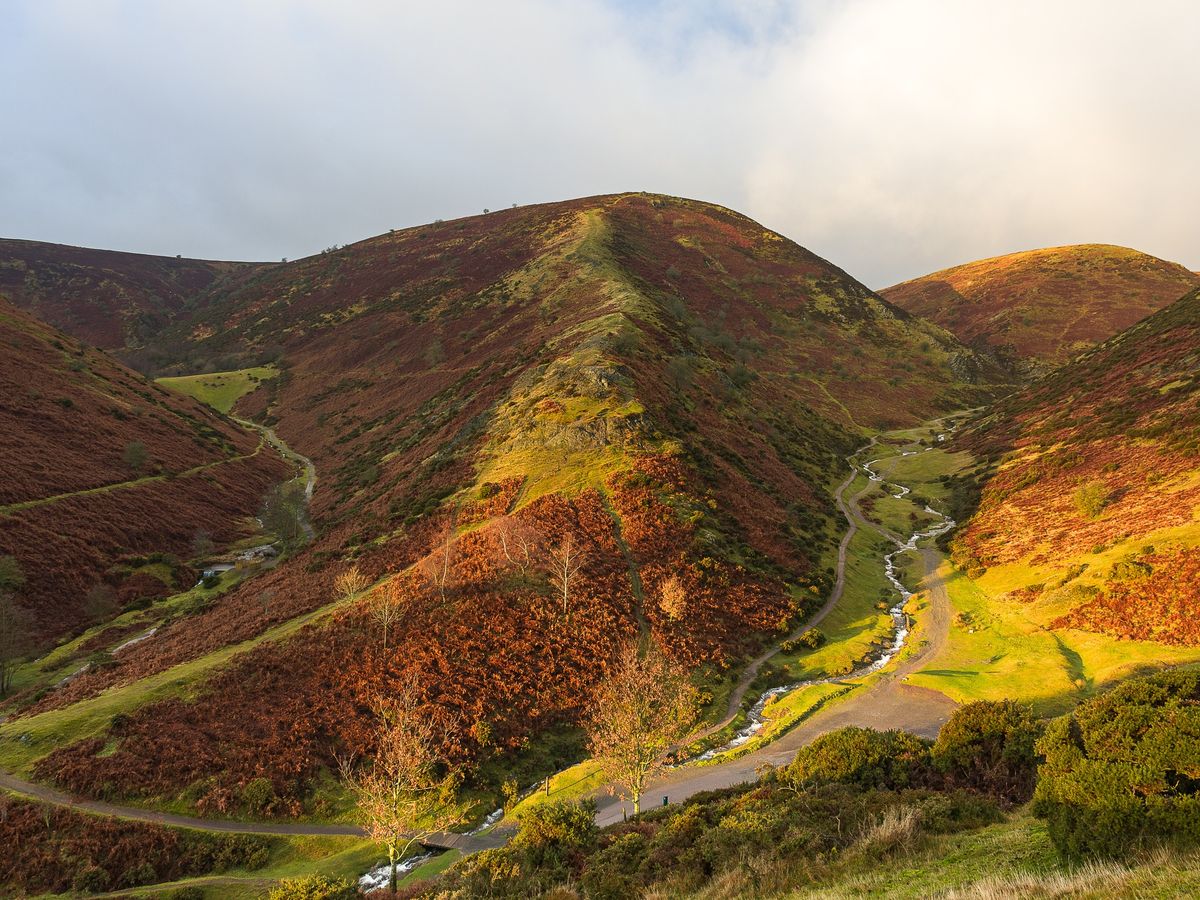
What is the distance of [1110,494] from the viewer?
54.1 m

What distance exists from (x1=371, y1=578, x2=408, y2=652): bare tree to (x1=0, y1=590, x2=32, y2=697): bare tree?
28.1 metres

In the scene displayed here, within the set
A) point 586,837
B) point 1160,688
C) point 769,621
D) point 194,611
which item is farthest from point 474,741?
point 194,611

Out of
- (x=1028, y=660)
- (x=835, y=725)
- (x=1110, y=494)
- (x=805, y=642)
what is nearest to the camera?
(x=835, y=725)

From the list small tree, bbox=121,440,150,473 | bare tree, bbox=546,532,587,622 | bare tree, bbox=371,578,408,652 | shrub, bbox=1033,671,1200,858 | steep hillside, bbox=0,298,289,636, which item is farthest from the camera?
small tree, bbox=121,440,150,473

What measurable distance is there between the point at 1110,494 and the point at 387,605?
66477mm

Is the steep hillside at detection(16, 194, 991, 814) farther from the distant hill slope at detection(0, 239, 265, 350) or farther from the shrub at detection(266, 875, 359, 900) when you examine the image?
the distant hill slope at detection(0, 239, 265, 350)

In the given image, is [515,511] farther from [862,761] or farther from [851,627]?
[862,761]

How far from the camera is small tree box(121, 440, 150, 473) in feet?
245

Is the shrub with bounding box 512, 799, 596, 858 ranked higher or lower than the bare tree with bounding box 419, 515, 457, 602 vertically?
lower

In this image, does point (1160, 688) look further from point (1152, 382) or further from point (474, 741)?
point (1152, 382)

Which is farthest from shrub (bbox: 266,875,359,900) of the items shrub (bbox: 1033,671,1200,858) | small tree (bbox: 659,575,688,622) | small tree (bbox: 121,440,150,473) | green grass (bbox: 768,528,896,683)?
small tree (bbox: 121,440,150,473)

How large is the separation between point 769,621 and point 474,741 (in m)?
25.5

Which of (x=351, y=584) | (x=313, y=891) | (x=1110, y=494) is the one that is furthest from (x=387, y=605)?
(x=1110, y=494)

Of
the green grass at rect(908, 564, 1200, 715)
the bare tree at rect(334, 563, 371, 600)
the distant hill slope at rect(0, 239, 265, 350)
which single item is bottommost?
the green grass at rect(908, 564, 1200, 715)
